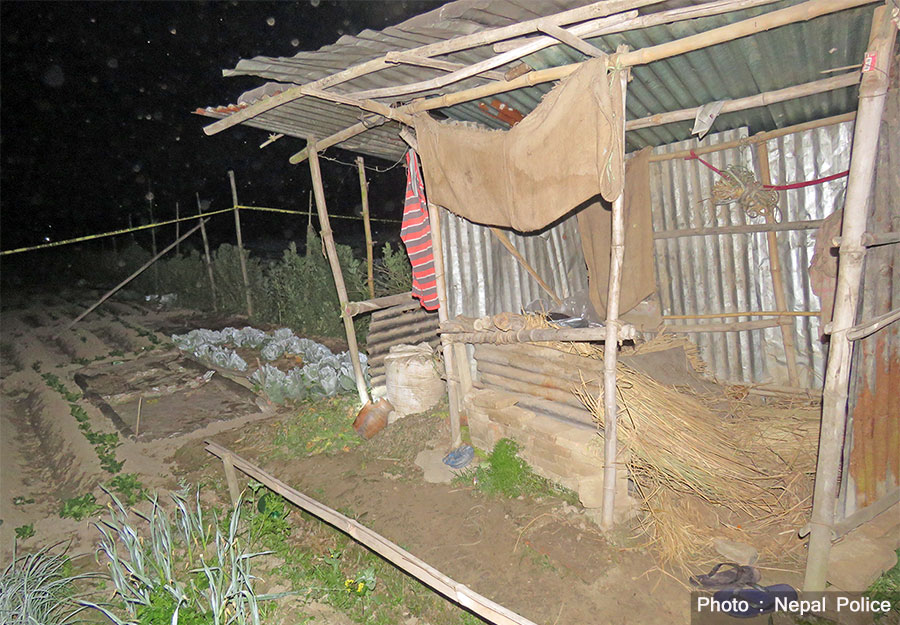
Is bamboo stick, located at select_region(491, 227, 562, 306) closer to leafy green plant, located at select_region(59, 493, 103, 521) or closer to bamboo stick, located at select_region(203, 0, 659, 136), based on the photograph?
bamboo stick, located at select_region(203, 0, 659, 136)

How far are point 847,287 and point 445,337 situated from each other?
333 cm

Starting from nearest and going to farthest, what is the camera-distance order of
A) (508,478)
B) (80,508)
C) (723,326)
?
(508,478), (80,508), (723,326)

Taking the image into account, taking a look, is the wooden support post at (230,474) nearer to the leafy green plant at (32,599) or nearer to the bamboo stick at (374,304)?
the leafy green plant at (32,599)

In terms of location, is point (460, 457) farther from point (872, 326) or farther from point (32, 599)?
point (872, 326)

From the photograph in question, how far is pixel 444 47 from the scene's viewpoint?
3.48m

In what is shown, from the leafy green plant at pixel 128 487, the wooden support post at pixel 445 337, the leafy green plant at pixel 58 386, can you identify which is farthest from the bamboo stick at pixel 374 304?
the leafy green plant at pixel 58 386

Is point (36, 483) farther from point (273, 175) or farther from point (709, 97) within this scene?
point (273, 175)

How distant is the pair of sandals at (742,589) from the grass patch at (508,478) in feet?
3.94

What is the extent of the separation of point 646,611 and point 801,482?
172 centimetres

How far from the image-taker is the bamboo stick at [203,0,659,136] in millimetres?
2863

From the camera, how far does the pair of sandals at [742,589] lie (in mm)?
2973

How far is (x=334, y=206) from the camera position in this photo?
130 ft

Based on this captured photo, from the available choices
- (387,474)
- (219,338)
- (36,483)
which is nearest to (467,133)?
(387,474)

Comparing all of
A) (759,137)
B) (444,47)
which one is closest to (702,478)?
(759,137)
